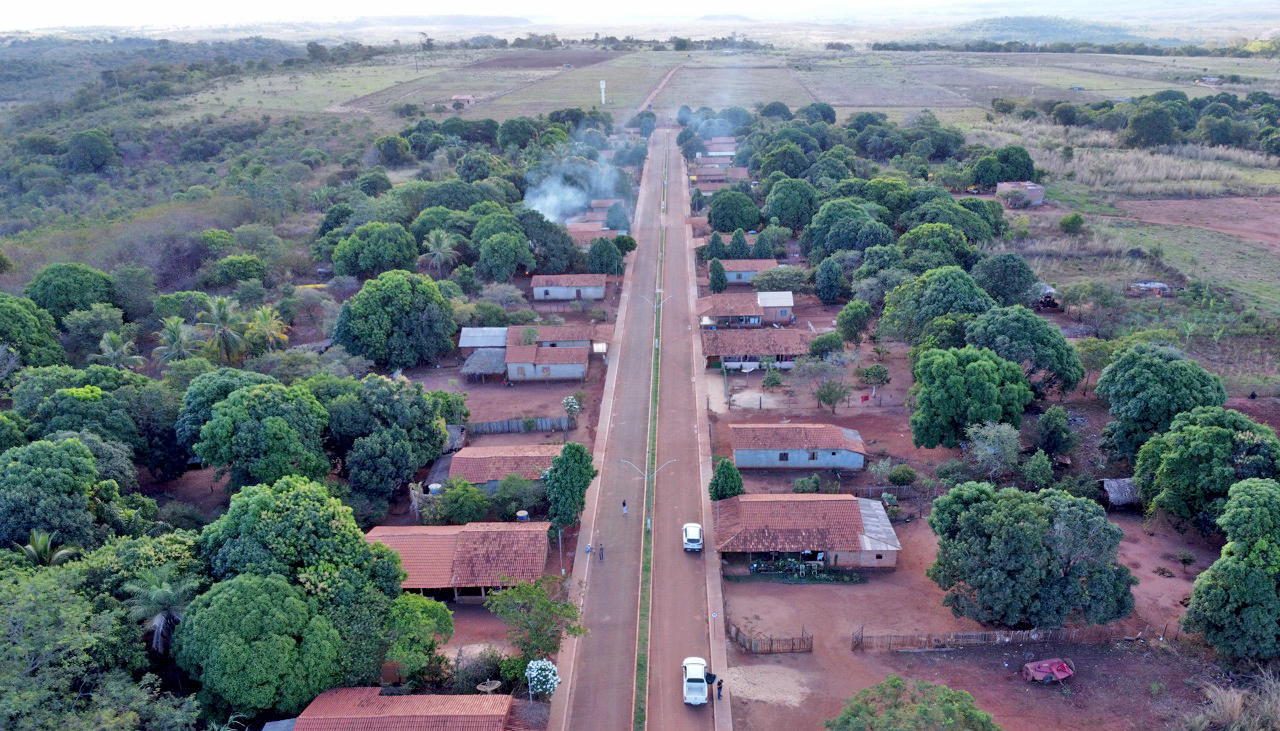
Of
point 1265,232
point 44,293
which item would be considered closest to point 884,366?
point 1265,232

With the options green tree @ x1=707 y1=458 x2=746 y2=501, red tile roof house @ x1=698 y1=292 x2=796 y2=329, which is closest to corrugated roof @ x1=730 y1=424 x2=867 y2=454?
green tree @ x1=707 y1=458 x2=746 y2=501

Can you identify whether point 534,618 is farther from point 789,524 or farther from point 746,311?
point 746,311

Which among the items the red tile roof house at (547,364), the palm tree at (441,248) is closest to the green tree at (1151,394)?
the red tile roof house at (547,364)

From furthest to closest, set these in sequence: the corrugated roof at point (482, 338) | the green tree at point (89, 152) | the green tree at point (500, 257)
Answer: the green tree at point (89, 152) < the green tree at point (500, 257) < the corrugated roof at point (482, 338)

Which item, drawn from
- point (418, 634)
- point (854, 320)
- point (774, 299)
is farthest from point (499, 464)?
point (774, 299)

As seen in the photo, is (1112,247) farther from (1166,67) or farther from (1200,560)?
(1166,67)

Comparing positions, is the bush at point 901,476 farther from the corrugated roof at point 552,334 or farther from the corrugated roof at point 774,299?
the corrugated roof at point 552,334
